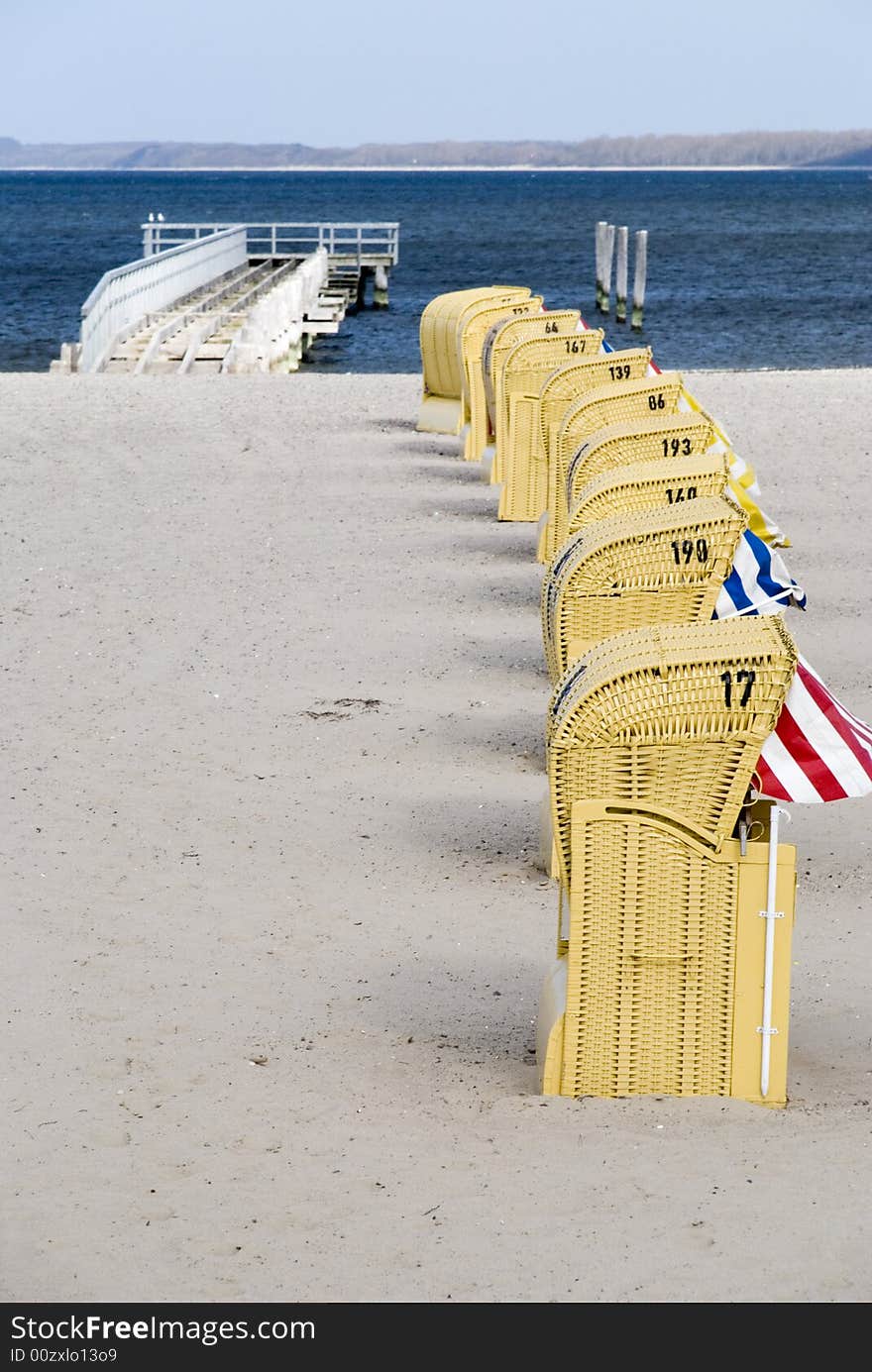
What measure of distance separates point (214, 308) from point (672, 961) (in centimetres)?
2919

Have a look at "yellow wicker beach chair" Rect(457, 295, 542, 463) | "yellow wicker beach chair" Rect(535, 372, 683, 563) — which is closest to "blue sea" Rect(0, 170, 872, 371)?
"yellow wicker beach chair" Rect(457, 295, 542, 463)

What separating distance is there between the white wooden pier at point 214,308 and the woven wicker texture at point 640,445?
15.6 metres

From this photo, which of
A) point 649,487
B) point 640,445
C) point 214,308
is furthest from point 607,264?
point 649,487

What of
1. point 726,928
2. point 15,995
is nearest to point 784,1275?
point 726,928

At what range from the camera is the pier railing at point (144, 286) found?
77.9ft

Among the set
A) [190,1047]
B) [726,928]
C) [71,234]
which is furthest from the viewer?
[71,234]

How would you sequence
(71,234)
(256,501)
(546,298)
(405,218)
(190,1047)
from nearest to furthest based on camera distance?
(190,1047) → (256,501) → (546,298) → (71,234) → (405,218)

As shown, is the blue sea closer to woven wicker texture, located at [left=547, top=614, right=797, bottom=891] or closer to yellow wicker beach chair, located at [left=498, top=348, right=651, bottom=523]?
yellow wicker beach chair, located at [left=498, top=348, right=651, bottom=523]

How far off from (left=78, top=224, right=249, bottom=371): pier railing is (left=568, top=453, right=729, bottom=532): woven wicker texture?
16995mm

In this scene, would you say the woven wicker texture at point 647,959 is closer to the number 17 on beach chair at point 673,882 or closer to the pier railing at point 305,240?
the number 17 on beach chair at point 673,882

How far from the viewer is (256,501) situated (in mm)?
12625

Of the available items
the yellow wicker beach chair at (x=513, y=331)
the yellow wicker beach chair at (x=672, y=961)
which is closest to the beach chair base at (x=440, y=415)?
the yellow wicker beach chair at (x=513, y=331)

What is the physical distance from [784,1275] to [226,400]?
48.1 feet

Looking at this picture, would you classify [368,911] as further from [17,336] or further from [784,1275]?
[17,336]
